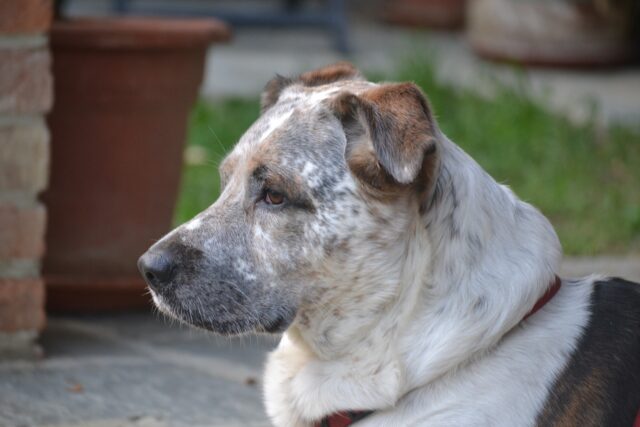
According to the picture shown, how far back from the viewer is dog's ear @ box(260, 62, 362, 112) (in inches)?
125

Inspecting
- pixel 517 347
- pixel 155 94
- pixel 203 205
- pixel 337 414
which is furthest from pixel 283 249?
pixel 203 205

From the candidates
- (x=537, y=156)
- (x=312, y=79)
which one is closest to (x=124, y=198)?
(x=312, y=79)

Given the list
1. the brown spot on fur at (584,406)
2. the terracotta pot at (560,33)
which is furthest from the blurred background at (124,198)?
the terracotta pot at (560,33)

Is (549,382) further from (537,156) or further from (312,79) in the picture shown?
(537,156)

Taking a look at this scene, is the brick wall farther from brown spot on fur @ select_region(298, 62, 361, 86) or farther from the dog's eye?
the dog's eye

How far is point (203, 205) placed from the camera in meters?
5.45

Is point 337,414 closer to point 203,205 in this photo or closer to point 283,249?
point 283,249

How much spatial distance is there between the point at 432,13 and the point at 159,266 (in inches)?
321

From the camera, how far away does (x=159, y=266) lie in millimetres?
2709

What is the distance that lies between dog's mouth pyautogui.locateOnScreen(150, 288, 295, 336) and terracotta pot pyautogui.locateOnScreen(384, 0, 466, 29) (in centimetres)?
806

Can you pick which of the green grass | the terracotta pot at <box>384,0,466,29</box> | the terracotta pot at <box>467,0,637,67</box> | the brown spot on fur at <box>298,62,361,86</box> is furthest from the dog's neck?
the terracotta pot at <box>384,0,466,29</box>

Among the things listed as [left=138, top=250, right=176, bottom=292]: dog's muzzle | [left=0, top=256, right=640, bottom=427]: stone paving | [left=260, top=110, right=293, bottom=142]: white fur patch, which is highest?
[left=260, top=110, right=293, bottom=142]: white fur patch

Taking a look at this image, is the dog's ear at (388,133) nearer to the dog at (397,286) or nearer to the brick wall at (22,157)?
the dog at (397,286)

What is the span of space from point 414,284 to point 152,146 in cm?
188
